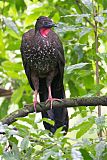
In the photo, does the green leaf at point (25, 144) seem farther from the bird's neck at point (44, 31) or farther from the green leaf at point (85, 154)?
the bird's neck at point (44, 31)

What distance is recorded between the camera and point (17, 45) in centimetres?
399

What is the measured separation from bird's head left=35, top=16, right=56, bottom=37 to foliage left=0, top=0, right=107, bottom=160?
0.39ft

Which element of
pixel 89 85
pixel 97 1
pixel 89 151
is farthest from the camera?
pixel 89 85

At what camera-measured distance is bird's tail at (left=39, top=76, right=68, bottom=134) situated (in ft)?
12.0

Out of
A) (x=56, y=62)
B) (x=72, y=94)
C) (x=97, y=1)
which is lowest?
(x=72, y=94)

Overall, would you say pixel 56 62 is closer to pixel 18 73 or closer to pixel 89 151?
pixel 18 73

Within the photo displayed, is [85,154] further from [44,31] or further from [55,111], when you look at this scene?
[44,31]

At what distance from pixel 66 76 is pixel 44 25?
1.39 ft

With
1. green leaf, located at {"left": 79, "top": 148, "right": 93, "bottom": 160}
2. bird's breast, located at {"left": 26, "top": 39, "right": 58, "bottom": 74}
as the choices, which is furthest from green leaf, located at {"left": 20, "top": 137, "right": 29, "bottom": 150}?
bird's breast, located at {"left": 26, "top": 39, "right": 58, "bottom": 74}

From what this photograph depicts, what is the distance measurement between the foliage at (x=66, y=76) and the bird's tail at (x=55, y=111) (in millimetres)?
88

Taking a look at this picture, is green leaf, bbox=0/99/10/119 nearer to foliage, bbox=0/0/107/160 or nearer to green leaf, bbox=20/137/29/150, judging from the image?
foliage, bbox=0/0/107/160

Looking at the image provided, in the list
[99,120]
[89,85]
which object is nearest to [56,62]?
[89,85]

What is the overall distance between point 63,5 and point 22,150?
2.51m

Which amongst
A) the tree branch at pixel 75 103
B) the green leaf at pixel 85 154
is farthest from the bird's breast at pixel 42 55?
the green leaf at pixel 85 154
